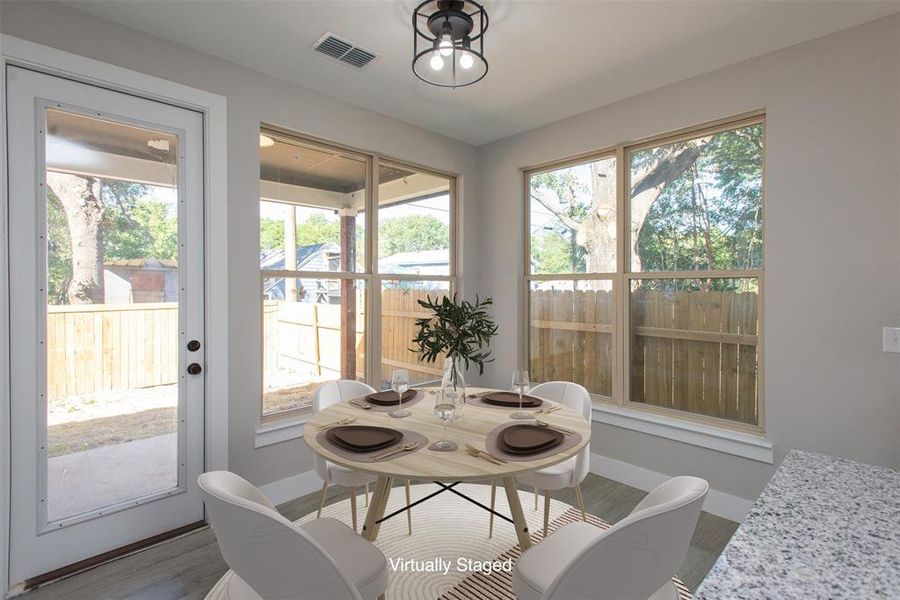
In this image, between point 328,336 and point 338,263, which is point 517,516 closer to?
point 328,336

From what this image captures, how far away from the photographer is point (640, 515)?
1075 millimetres

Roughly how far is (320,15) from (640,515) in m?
2.42

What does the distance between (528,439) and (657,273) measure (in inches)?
74.2

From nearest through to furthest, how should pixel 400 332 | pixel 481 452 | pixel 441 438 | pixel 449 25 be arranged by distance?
pixel 481 452 < pixel 441 438 < pixel 449 25 < pixel 400 332

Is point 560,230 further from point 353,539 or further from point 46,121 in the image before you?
point 46,121

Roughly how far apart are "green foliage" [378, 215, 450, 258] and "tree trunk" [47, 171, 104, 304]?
1.71 metres

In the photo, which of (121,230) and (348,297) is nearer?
(121,230)

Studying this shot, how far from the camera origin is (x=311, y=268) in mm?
3021

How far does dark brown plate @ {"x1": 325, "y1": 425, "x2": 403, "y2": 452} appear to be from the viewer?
1.57 meters

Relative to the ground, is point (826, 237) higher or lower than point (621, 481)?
Answer: higher

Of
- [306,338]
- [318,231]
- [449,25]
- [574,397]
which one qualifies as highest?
[449,25]

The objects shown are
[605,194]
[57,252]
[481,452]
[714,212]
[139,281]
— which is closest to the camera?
[481,452]

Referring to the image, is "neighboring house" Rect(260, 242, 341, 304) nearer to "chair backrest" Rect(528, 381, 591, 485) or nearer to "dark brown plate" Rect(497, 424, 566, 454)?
"chair backrest" Rect(528, 381, 591, 485)

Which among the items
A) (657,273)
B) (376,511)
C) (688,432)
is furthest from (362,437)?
(657,273)
